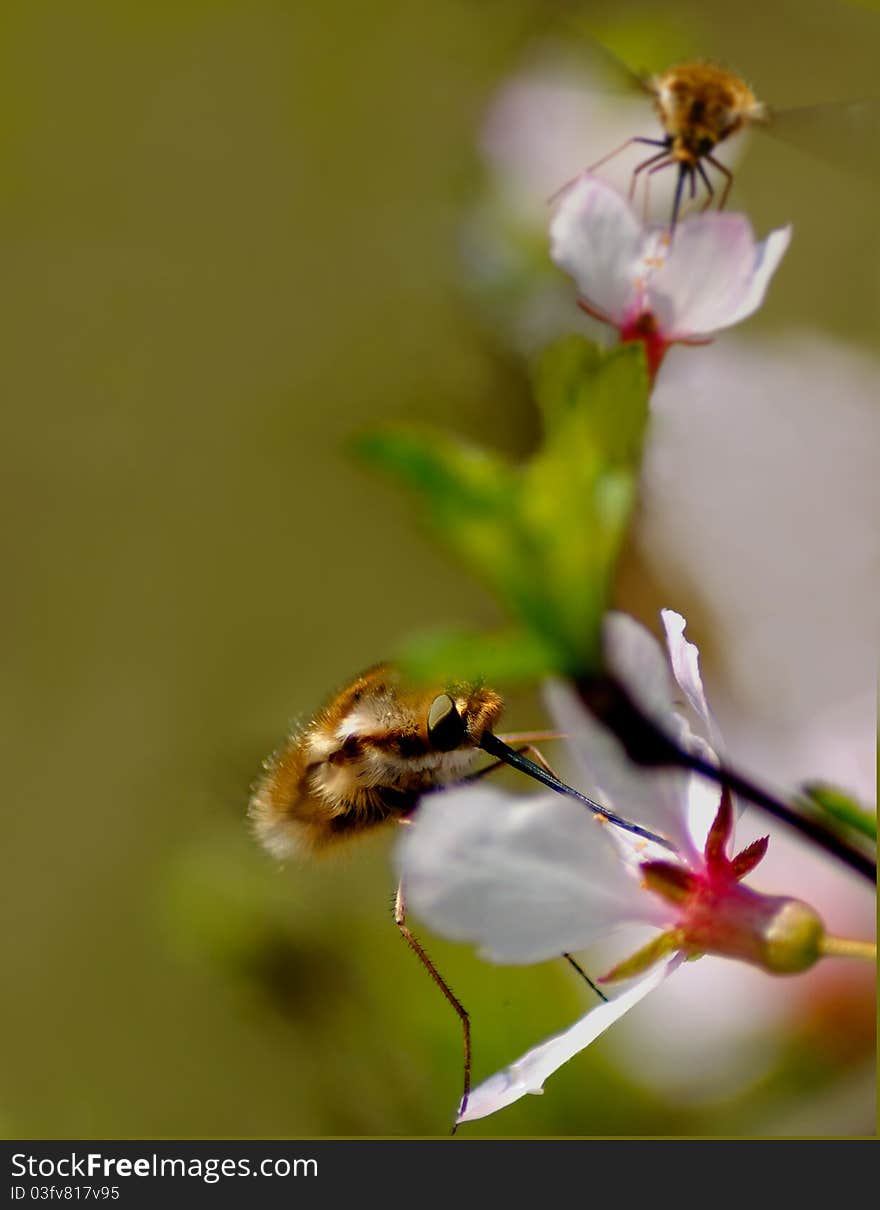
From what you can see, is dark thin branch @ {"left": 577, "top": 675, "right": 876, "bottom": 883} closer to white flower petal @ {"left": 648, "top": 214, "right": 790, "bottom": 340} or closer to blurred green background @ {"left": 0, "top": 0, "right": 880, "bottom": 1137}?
white flower petal @ {"left": 648, "top": 214, "right": 790, "bottom": 340}

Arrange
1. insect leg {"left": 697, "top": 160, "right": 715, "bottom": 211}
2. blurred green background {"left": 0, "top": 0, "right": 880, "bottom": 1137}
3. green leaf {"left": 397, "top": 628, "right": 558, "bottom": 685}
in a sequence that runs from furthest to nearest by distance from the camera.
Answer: blurred green background {"left": 0, "top": 0, "right": 880, "bottom": 1137}
insect leg {"left": 697, "top": 160, "right": 715, "bottom": 211}
green leaf {"left": 397, "top": 628, "right": 558, "bottom": 685}

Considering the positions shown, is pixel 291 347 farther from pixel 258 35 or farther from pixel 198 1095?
pixel 198 1095

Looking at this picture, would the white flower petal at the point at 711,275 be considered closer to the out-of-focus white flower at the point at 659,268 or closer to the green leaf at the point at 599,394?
the out-of-focus white flower at the point at 659,268

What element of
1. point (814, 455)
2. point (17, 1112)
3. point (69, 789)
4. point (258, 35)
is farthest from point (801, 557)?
point (69, 789)

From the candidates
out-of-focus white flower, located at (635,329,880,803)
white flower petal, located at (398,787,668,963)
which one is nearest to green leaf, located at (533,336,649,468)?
white flower petal, located at (398,787,668,963)

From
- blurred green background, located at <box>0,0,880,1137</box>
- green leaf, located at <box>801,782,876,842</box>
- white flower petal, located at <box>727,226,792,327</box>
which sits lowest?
green leaf, located at <box>801,782,876,842</box>
